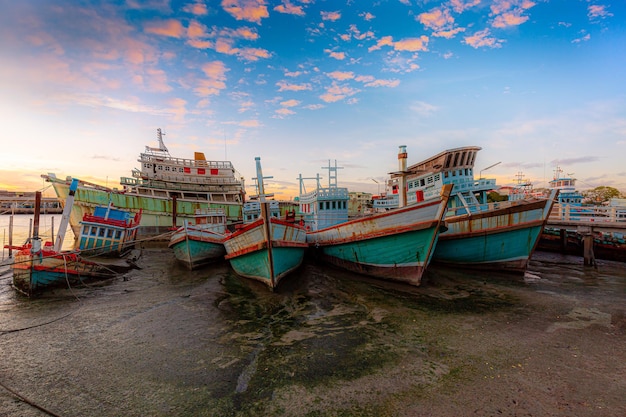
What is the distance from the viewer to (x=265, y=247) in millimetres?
11359

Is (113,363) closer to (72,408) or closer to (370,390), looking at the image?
(72,408)

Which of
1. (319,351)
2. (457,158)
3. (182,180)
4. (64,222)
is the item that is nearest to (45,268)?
(64,222)

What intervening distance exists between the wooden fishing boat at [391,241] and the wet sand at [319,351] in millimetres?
1137

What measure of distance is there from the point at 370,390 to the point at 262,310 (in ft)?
17.3

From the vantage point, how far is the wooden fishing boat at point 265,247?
36.7 ft

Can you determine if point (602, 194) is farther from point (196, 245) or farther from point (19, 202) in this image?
point (19, 202)

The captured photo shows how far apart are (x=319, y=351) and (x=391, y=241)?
6.90 meters

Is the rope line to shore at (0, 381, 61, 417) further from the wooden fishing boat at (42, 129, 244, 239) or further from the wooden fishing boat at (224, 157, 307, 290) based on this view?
the wooden fishing boat at (42, 129, 244, 239)

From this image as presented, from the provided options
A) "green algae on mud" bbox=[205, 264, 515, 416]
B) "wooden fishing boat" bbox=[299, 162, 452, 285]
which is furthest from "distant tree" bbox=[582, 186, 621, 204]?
"green algae on mud" bbox=[205, 264, 515, 416]

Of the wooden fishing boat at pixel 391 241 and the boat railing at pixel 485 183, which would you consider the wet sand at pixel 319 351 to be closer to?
the wooden fishing boat at pixel 391 241

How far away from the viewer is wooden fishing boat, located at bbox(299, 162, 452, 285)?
11.1 metres

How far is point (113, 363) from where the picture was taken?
5977 millimetres

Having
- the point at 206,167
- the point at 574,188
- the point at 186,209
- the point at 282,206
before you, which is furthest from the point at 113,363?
the point at 574,188

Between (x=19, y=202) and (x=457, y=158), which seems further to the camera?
(x=19, y=202)
